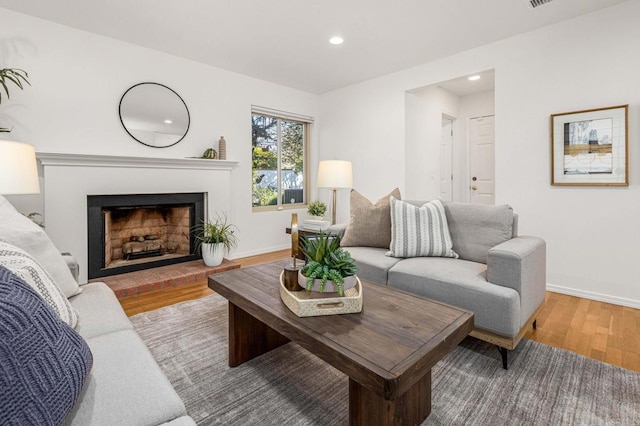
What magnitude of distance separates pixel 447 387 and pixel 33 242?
198 centimetres

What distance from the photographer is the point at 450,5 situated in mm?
2709

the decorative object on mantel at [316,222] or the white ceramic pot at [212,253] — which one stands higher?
the decorative object on mantel at [316,222]

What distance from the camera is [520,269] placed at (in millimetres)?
1779

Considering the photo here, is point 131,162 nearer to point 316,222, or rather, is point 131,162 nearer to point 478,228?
point 316,222

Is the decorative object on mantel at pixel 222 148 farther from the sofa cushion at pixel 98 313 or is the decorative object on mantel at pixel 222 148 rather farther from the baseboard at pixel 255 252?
the sofa cushion at pixel 98 313

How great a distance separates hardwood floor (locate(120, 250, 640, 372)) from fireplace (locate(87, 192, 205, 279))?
2.07 feet

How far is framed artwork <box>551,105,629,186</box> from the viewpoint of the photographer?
107 inches

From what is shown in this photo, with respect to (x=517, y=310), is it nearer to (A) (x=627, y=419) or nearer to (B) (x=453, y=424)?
(A) (x=627, y=419)

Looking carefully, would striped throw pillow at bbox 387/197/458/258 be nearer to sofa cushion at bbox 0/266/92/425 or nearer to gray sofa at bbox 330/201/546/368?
gray sofa at bbox 330/201/546/368

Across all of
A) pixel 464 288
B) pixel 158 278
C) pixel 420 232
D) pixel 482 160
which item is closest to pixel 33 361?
pixel 464 288

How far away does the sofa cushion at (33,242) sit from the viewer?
1.28 meters

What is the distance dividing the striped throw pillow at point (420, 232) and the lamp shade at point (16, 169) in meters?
2.33

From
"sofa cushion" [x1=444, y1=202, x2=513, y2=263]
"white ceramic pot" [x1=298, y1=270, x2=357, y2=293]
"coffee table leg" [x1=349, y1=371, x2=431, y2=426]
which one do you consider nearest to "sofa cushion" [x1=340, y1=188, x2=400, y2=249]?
"sofa cushion" [x1=444, y1=202, x2=513, y2=263]

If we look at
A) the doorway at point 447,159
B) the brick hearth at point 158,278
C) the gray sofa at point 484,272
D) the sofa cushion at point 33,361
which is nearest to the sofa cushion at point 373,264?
the gray sofa at point 484,272
